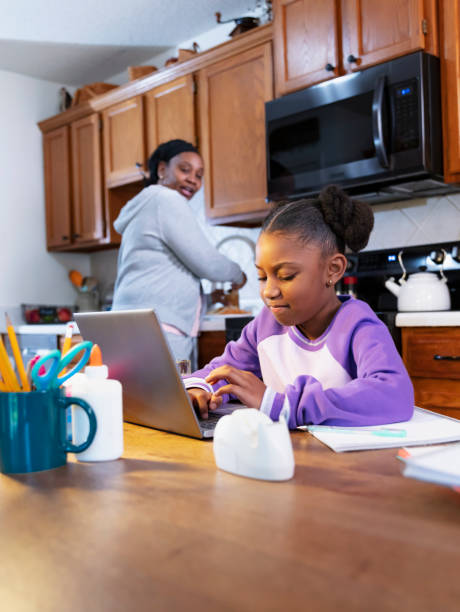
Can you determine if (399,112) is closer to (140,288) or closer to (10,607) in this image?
(140,288)

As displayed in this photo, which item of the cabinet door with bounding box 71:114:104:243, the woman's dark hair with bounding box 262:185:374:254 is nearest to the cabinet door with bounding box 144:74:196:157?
the cabinet door with bounding box 71:114:104:243

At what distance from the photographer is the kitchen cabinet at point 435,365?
211cm

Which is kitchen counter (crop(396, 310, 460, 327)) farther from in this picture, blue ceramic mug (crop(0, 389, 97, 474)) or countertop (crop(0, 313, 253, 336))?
blue ceramic mug (crop(0, 389, 97, 474))

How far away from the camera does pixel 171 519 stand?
21.0 inches

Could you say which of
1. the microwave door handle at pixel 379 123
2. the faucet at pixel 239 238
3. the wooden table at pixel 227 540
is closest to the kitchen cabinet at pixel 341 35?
the microwave door handle at pixel 379 123

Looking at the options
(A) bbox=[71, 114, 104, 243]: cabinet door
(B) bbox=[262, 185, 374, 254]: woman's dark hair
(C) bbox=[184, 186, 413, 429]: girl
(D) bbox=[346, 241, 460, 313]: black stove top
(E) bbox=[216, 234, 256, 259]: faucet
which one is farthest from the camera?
(A) bbox=[71, 114, 104, 243]: cabinet door

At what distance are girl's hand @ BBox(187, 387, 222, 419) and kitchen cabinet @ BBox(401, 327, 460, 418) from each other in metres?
1.31

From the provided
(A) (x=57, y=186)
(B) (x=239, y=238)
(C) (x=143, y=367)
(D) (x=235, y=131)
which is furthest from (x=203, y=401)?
(A) (x=57, y=186)

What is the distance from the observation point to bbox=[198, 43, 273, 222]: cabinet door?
2961 millimetres

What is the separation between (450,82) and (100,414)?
2058mm

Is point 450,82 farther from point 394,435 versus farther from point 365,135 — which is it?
point 394,435

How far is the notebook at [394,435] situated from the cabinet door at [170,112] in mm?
2635

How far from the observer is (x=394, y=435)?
2.75ft

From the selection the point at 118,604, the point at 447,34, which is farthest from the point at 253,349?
the point at 447,34
